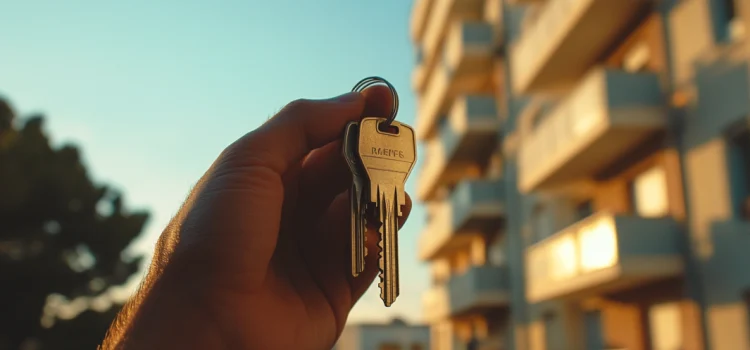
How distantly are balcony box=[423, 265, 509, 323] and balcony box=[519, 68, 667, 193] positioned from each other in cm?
588

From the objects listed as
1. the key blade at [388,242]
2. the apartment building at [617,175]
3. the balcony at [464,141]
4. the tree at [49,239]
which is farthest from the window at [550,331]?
the key blade at [388,242]

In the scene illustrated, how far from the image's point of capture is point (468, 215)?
77.1ft

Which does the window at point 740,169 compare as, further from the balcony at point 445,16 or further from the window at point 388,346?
the window at point 388,346

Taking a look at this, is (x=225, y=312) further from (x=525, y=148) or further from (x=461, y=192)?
(x=461, y=192)

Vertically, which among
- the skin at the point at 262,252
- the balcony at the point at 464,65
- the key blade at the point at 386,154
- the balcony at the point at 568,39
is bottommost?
the skin at the point at 262,252

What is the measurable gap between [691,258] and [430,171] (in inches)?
717

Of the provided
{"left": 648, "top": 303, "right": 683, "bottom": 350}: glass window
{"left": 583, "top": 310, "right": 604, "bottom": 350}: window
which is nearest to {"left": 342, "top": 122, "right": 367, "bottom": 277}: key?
{"left": 648, "top": 303, "right": 683, "bottom": 350}: glass window

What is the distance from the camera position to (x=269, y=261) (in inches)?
87.0

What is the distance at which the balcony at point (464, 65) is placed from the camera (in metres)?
23.7

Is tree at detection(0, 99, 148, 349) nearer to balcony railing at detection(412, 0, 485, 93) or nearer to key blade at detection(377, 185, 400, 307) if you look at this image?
balcony railing at detection(412, 0, 485, 93)

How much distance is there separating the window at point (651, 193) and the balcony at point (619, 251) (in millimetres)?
510

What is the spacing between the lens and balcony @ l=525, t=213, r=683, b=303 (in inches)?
486

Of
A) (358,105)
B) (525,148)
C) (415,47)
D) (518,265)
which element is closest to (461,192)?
(518,265)

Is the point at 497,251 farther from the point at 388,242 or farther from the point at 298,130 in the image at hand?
the point at 298,130
